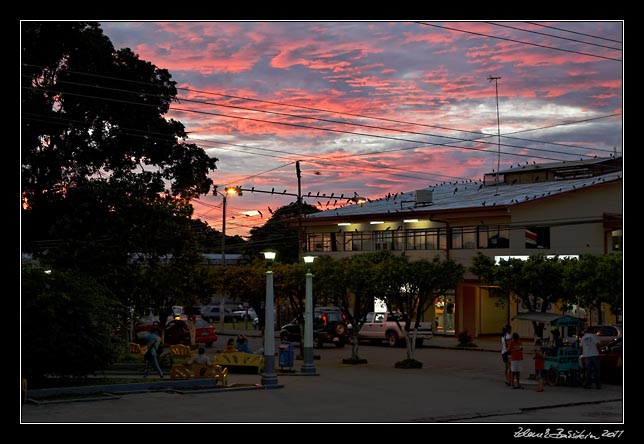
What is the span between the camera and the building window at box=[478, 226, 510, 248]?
49.1 meters

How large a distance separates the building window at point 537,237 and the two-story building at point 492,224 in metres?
0.04

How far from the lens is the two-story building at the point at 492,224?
47250 mm

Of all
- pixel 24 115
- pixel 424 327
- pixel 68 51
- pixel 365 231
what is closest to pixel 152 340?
pixel 24 115

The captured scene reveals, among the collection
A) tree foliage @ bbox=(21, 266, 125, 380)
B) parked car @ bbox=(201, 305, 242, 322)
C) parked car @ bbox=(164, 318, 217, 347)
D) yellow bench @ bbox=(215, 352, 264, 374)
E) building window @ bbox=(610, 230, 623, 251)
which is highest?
building window @ bbox=(610, 230, 623, 251)

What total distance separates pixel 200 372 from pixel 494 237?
91.6ft

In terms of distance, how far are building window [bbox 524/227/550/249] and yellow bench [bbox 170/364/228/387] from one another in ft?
87.1

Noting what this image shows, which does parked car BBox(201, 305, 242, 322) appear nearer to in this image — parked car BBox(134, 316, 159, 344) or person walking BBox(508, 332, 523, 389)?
parked car BBox(134, 316, 159, 344)

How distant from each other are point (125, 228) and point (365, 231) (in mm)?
27711

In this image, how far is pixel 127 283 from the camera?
3259 centimetres

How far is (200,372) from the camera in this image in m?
25.0

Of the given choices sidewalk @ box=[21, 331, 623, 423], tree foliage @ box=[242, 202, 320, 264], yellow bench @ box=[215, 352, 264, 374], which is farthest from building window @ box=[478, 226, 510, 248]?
tree foliage @ box=[242, 202, 320, 264]

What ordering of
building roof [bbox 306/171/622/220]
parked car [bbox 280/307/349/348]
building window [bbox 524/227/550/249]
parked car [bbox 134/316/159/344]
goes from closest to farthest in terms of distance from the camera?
parked car [bbox 134/316/159/344] < parked car [bbox 280/307/349/348] < building window [bbox 524/227/550/249] < building roof [bbox 306/171/622/220]

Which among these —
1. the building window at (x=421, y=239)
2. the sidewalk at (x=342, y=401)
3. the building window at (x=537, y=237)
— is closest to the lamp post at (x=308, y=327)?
the sidewalk at (x=342, y=401)

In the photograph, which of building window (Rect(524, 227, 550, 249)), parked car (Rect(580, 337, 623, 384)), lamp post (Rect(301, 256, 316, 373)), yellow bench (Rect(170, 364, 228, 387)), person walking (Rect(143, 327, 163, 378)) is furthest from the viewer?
building window (Rect(524, 227, 550, 249))
